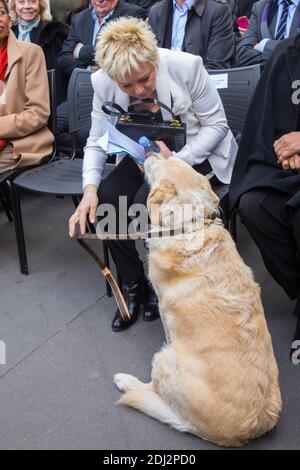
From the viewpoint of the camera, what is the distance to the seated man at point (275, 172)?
7.88 ft

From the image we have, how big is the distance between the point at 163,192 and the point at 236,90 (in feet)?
4.60

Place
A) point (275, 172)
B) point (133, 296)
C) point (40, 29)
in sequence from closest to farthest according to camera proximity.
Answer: point (275, 172)
point (133, 296)
point (40, 29)

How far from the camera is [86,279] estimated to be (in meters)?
3.24

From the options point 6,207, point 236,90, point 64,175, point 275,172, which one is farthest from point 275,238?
point 6,207

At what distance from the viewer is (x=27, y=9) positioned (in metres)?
4.39

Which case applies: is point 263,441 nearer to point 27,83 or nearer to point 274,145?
point 274,145

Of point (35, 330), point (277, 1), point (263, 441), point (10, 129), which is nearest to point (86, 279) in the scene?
point (35, 330)

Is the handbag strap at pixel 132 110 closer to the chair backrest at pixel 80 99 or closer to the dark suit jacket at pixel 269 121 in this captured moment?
the dark suit jacket at pixel 269 121

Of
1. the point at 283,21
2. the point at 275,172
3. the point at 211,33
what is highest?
the point at 283,21

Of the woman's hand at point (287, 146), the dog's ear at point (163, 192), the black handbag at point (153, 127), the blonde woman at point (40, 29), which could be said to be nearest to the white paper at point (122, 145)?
the black handbag at point (153, 127)

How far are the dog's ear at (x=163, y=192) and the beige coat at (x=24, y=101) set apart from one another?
1580 mm

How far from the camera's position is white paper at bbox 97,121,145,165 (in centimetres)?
243

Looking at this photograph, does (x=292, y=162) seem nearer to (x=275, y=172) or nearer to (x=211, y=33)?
(x=275, y=172)

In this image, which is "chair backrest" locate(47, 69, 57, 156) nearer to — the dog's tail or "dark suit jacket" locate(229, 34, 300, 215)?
"dark suit jacket" locate(229, 34, 300, 215)
